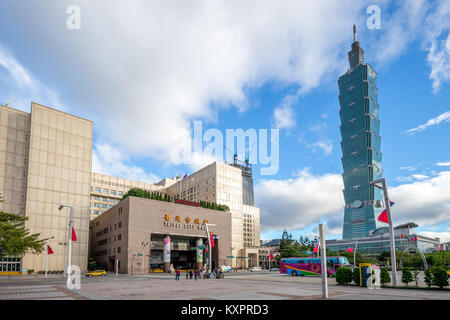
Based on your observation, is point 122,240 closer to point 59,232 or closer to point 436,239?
point 59,232

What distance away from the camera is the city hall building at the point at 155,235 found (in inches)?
3034

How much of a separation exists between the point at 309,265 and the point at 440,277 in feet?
106

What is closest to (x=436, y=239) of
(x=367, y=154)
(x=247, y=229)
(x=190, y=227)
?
(x=367, y=154)

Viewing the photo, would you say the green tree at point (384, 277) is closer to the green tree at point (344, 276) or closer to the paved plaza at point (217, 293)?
the paved plaza at point (217, 293)

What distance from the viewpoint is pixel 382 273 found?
28.9 meters

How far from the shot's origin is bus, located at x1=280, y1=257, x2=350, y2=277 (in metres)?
51.5

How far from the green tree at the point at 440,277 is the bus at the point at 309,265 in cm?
2609

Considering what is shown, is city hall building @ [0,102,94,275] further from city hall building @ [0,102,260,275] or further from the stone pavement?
the stone pavement

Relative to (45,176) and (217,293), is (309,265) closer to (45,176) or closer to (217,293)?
(217,293)

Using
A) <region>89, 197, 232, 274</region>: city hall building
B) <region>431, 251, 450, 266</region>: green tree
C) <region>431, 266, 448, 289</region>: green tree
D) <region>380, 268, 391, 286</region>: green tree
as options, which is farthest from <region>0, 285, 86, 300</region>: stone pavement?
<region>431, 251, 450, 266</region>: green tree

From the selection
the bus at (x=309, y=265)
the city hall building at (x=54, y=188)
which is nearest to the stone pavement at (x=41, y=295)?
the bus at (x=309, y=265)

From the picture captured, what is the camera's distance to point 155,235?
85.6 metres

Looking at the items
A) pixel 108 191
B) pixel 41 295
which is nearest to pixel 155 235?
pixel 41 295

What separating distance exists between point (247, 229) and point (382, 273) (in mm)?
140106
